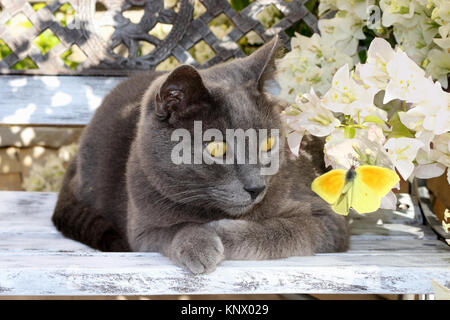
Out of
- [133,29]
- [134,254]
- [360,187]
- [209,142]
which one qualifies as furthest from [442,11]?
[133,29]

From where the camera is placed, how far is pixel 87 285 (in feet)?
3.59

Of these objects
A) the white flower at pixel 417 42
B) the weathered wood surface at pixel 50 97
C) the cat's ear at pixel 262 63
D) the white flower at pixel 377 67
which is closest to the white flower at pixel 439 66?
the white flower at pixel 417 42

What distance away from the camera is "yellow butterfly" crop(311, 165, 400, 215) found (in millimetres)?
999

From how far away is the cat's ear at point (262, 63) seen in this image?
4.22ft

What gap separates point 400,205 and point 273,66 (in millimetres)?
791

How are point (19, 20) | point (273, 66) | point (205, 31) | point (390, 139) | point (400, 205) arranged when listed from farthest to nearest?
1. point (19, 20)
2. point (205, 31)
3. point (400, 205)
4. point (273, 66)
5. point (390, 139)

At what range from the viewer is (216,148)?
1.17 meters

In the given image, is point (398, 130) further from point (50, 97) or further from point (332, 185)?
point (50, 97)

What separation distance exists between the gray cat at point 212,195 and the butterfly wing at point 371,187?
0.25 metres

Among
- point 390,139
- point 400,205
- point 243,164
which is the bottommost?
point 400,205

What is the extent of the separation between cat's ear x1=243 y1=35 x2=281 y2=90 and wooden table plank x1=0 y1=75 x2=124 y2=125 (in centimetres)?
90

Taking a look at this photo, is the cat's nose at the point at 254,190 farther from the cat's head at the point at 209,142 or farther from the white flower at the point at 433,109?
the white flower at the point at 433,109
